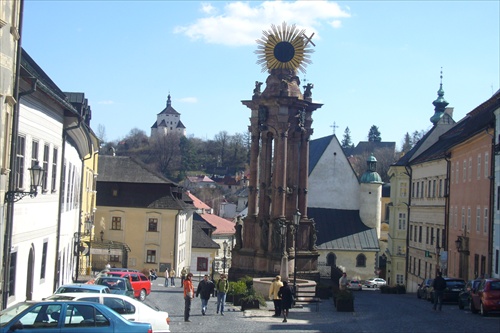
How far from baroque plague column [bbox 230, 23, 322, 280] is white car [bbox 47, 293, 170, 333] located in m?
25.3

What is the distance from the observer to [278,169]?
141ft

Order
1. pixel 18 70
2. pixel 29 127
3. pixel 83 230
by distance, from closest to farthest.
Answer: pixel 18 70, pixel 29 127, pixel 83 230

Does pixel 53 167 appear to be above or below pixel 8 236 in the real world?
above

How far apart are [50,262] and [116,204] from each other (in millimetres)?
37170

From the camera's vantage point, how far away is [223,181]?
189000 mm

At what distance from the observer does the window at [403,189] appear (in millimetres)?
65500

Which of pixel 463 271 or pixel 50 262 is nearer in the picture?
pixel 50 262

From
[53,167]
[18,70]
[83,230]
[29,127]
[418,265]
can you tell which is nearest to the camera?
[18,70]

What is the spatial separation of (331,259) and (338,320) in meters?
45.8

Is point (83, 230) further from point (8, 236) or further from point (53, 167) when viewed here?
point (8, 236)

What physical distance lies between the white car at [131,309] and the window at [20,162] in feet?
14.7

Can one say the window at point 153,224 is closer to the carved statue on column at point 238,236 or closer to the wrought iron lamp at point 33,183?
the carved statue on column at point 238,236

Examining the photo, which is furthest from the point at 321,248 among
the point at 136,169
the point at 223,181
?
the point at 223,181

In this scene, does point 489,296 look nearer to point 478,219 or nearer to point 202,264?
point 478,219
